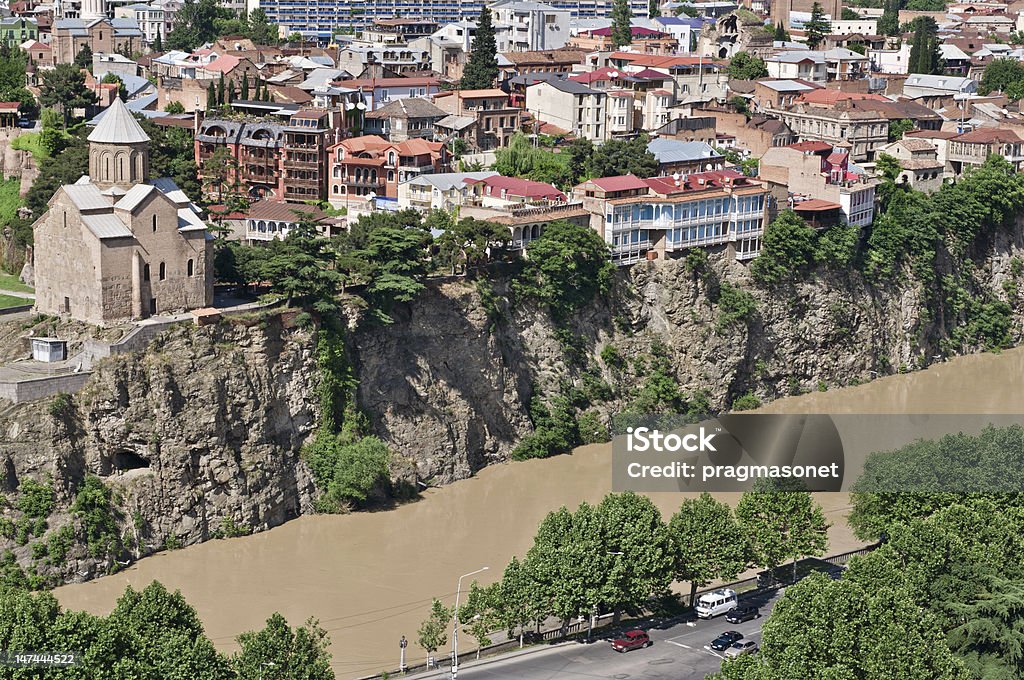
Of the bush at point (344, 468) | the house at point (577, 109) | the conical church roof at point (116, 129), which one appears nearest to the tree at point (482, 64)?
the house at point (577, 109)

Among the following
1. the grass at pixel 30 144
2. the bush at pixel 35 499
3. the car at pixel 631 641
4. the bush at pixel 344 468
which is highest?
the grass at pixel 30 144

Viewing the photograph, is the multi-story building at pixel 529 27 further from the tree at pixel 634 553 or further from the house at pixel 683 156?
the tree at pixel 634 553

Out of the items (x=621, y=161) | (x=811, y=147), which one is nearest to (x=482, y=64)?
(x=621, y=161)

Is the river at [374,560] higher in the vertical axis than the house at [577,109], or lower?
lower

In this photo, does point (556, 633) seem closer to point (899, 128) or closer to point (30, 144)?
point (30, 144)

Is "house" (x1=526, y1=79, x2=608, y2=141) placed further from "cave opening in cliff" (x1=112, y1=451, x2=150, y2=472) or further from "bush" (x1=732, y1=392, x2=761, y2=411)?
"cave opening in cliff" (x1=112, y1=451, x2=150, y2=472)

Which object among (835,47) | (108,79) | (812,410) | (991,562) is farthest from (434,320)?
(835,47)

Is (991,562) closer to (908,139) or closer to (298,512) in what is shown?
(298,512)
